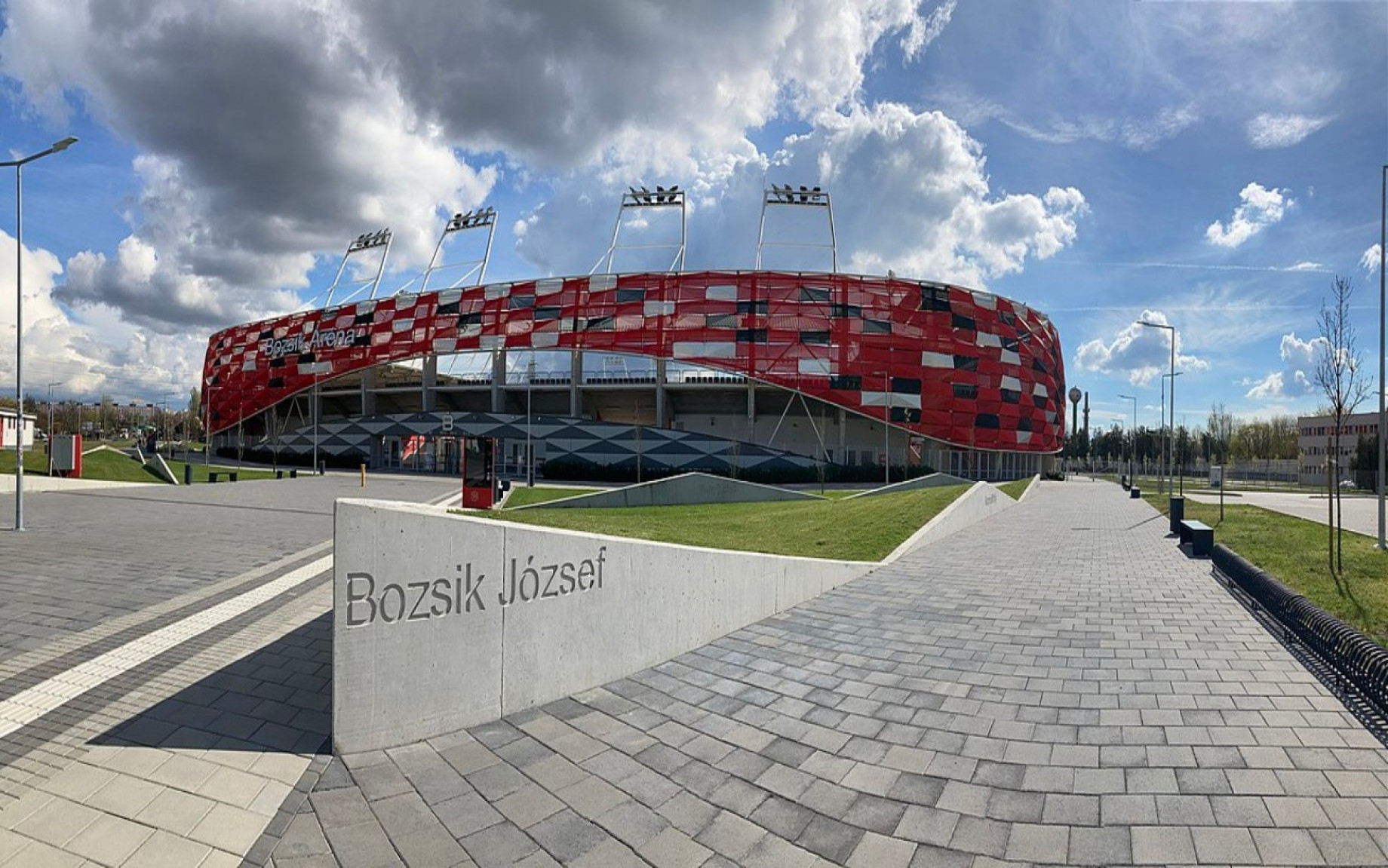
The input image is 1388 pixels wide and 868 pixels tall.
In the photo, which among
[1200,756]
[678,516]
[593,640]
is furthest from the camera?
[678,516]

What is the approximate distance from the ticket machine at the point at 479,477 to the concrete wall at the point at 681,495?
7.53ft

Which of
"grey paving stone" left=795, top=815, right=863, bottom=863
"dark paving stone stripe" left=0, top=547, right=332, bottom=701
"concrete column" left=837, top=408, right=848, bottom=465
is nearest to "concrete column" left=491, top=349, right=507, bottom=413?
"concrete column" left=837, top=408, right=848, bottom=465

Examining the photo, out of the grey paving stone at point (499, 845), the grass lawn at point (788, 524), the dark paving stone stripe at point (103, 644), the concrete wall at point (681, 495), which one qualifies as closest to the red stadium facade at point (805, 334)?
the concrete wall at point (681, 495)

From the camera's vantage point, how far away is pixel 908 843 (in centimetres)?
342

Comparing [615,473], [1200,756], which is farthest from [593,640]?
[615,473]

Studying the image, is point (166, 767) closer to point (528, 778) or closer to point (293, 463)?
point (528, 778)

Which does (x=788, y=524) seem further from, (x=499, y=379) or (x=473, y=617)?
(x=499, y=379)

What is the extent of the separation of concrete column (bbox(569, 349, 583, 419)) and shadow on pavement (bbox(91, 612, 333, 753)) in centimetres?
4764

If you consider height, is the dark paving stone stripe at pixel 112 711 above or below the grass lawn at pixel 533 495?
above

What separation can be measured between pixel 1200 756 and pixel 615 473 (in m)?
44.1

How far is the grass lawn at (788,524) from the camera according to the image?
11031mm

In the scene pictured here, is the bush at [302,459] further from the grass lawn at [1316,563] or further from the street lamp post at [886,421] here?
the grass lawn at [1316,563]

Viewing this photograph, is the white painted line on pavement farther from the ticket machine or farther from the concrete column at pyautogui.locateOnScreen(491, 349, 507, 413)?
the concrete column at pyautogui.locateOnScreen(491, 349, 507, 413)

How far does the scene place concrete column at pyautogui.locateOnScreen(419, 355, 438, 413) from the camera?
59281 millimetres
